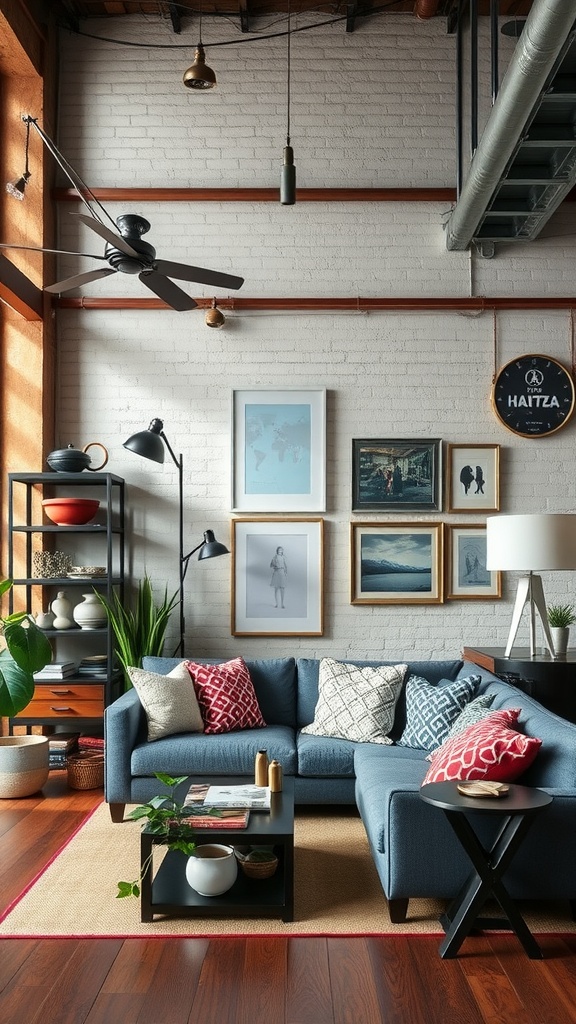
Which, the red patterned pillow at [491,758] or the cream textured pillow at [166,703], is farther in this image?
the cream textured pillow at [166,703]

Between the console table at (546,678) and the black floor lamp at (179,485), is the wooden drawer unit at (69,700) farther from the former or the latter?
the console table at (546,678)

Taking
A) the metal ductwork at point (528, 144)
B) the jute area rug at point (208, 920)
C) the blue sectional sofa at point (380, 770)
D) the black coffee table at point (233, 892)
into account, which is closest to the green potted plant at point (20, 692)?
the blue sectional sofa at point (380, 770)

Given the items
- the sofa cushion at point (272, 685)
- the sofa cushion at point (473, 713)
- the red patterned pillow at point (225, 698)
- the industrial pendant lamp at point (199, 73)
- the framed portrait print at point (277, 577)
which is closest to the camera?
the sofa cushion at point (473, 713)

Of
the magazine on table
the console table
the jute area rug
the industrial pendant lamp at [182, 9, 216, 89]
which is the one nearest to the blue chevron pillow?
the console table

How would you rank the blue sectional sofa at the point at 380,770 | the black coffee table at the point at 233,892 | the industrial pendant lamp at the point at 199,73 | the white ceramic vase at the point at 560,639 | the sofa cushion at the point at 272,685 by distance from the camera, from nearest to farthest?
the blue sectional sofa at the point at 380,770, the black coffee table at the point at 233,892, the industrial pendant lamp at the point at 199,73, the white ceramic vase at the point at 560,639, the sofa cushion at the point at 272,685

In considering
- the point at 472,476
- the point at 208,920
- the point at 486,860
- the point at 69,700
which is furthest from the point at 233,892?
the point at 472,476

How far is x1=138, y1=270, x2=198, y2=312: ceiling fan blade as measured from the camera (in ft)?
13.0

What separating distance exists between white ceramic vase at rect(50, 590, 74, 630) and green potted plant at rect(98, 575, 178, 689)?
0.23 metres

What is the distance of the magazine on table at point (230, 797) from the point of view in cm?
360

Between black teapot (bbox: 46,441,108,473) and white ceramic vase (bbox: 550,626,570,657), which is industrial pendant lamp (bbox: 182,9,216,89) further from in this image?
white ceramic vase (bbox: 550,626,570,657)

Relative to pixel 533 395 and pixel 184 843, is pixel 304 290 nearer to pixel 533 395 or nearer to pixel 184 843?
pixel 533 395

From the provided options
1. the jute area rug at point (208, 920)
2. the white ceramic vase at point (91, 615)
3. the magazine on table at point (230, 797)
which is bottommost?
the jute area rug at point (208, 920)

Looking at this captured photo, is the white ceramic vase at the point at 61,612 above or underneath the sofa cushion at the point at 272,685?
above

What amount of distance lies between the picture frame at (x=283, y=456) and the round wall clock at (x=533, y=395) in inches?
47.0
